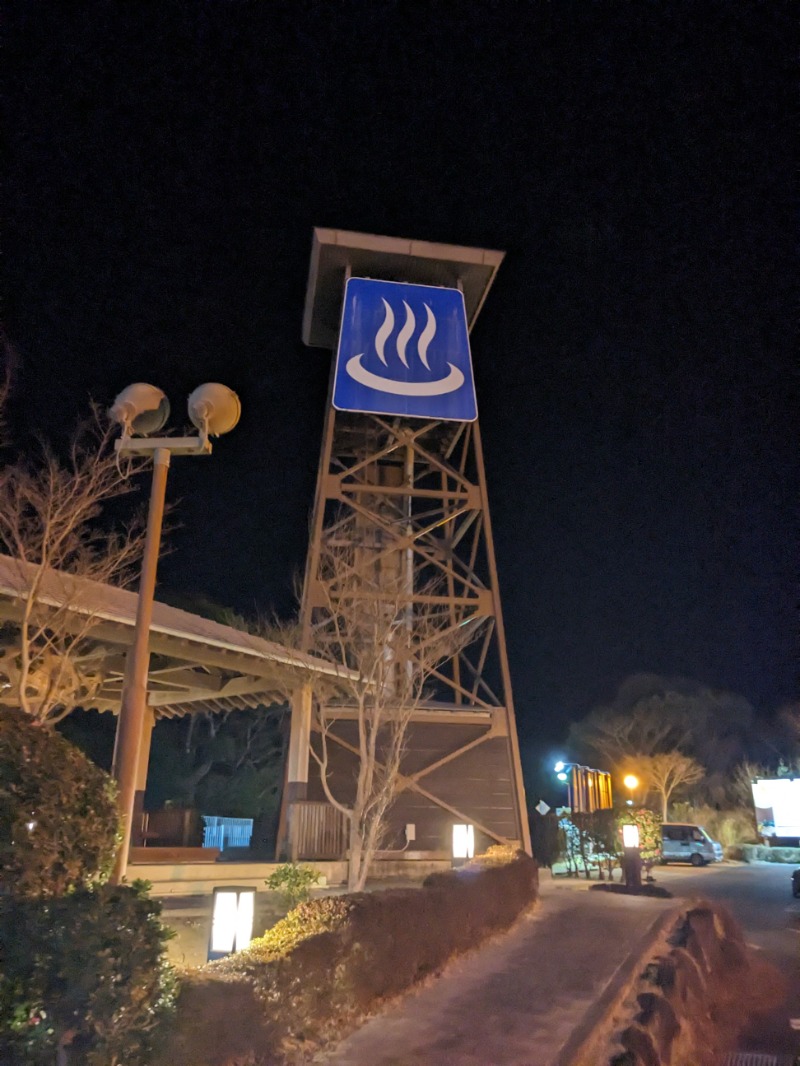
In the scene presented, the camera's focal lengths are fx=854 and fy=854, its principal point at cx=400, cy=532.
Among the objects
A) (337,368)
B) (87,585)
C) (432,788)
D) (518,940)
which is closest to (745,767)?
(432,788)

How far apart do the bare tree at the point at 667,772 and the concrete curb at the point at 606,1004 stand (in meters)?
30.6

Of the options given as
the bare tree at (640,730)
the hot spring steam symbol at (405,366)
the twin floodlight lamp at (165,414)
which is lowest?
the twin floodlight lamp at (165,414)

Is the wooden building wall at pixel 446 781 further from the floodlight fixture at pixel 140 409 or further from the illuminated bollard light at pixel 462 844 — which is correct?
the floodlight fixture at pixel 140 409

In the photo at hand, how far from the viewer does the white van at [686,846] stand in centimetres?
2831

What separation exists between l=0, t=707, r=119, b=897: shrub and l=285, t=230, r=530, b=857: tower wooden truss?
11277 mm

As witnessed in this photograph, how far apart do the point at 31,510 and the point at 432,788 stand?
11.7 m

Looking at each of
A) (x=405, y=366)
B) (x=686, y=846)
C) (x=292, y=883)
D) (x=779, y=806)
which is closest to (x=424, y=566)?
(x=405, y=366)

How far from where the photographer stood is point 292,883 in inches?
398

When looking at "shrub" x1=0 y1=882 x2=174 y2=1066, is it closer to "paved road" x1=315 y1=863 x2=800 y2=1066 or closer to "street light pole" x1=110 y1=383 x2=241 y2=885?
"paved road" x1=315 y1=863 x2=800 y2=1066

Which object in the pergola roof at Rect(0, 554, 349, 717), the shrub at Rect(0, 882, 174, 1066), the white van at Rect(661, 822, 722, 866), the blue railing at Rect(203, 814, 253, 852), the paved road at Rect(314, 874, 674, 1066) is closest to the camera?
the shrub at Rect(0, 882, 174, 1066)

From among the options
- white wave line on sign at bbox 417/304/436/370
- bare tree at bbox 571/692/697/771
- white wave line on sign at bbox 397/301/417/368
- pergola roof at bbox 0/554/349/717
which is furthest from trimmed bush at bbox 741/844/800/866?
white wave line on sign at bbox 397/301/417/368

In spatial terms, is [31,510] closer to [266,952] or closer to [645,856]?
[266,952]

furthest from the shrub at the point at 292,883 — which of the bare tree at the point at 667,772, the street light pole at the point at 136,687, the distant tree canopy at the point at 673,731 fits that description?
the distant tree canopy at the point at 673,731

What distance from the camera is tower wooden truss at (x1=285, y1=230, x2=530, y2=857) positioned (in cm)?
1933
